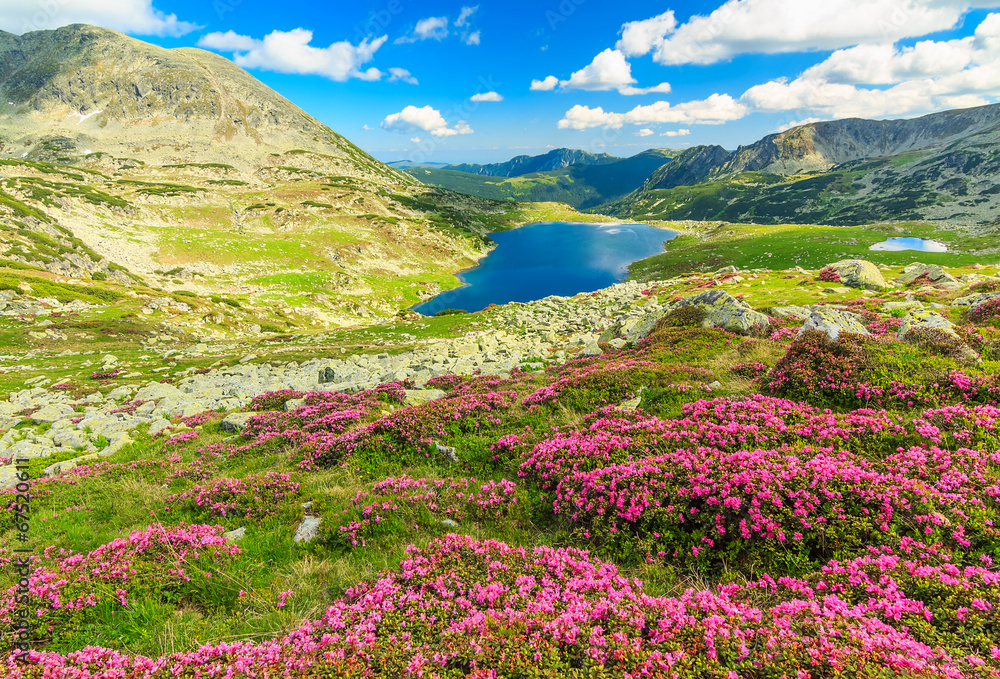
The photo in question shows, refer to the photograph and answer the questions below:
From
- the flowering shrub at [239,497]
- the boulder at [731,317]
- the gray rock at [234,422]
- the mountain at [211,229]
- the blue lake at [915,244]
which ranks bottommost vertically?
the gray rock at [234,422]

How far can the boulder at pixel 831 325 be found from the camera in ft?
39.2

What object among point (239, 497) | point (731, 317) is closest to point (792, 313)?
point (731, 317)

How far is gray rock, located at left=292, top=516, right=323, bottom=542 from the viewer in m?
7.42

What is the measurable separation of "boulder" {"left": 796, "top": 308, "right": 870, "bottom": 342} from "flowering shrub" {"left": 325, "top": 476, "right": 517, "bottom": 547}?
11.1m

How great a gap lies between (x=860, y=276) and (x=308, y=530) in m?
60.6

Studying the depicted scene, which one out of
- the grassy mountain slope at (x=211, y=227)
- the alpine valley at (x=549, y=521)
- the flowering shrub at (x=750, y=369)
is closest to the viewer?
the alpine valley at (x=549, y=521)

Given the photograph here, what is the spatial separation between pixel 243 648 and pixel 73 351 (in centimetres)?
4463

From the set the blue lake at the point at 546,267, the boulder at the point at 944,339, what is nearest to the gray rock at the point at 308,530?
the boulder at the point at 944,339

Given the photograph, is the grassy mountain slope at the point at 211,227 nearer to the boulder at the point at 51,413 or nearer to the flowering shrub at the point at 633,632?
the boulder at the point at 51,413

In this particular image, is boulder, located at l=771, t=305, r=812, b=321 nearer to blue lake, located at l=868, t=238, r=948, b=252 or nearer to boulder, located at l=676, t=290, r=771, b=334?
boulder, located at l=676, t=290, r=771, b=334

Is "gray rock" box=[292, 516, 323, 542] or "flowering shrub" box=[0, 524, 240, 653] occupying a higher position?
"flowering shrub" box=[0, 524, 240, 653]

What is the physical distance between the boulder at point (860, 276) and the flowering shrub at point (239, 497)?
57.4m

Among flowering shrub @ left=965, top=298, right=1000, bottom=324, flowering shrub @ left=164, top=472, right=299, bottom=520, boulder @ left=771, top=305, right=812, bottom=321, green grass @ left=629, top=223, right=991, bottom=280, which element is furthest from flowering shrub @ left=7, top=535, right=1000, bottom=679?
green grass @ left=629, top=223, right=991, bottom=280

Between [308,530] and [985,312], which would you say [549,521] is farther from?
[985,312]
